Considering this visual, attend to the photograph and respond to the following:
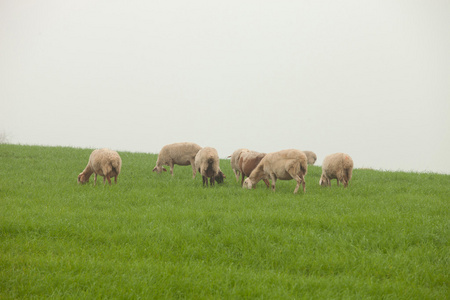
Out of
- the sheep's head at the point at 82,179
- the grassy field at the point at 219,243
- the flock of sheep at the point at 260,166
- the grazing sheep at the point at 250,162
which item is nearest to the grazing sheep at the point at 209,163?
the flock of sheep at the point at 260,166

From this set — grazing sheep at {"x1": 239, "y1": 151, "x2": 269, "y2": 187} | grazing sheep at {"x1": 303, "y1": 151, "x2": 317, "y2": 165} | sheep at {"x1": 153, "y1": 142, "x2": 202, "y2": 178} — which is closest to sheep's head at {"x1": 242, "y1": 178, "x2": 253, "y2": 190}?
grazing sheep at {"x1": 239, "y1": 151, "x2": 269, "y2": 187}

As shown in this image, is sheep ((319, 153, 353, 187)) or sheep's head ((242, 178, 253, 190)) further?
sheep's head ((242, 178, 253, 190))

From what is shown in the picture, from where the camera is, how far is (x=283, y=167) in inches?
444

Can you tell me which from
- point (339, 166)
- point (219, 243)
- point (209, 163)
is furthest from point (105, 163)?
point (339, 166)

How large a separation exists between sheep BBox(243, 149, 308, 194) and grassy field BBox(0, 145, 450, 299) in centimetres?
63

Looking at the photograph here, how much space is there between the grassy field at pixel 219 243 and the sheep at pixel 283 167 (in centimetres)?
63

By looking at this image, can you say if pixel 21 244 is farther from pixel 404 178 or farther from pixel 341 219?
pixel 404 178

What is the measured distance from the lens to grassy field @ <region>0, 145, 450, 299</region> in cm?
502

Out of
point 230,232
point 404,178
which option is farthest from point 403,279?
point 404,178

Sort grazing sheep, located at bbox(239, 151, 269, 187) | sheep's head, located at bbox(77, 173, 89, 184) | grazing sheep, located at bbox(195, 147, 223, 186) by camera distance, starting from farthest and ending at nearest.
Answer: grazing sheep, located at bbox(239, 151, 269, 187) → sheep's head, located at bbox(77, 173, 89, 184) → grazing sheep, located at bbox(195, 147, 223, 186)

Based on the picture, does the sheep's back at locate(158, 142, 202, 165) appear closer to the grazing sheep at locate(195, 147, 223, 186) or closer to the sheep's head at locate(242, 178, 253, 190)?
the grazing sheep at locate(195, 147, 223, 186)

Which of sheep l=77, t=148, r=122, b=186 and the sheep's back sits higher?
the sheep's back

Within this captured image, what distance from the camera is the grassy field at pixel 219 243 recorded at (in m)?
5.02

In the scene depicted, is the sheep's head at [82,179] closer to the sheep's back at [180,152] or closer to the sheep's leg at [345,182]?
the sheep's back at [180,152]
